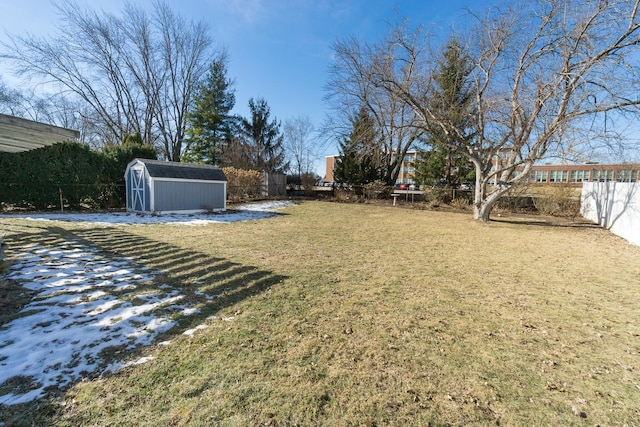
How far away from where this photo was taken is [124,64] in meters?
20.6

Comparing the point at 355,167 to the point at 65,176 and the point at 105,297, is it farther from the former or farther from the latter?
the point at 105,297

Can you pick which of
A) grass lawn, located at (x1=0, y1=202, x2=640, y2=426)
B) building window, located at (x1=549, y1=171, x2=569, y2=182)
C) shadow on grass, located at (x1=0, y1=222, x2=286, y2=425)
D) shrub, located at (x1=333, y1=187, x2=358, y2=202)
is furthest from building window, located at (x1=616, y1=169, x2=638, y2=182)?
building window, located at (x1=549, y1=171, x2=569, y2=182)

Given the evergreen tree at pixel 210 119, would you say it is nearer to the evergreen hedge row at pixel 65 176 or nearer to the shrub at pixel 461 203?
the evergreen hedge row at pixel 65 176

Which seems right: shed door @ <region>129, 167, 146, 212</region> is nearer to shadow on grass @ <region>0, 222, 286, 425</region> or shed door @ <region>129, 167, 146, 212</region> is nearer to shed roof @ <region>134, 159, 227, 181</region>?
shed roof @ <region>134, 159, 227, 181</region>

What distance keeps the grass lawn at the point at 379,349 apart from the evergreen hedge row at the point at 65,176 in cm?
941

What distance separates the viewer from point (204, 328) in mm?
2797

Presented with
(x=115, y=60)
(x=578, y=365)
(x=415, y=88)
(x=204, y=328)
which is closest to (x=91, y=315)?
(x=204, y=328)

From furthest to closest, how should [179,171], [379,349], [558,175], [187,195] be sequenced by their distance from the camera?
[558,175] < [187,195] < [179,171] < [379,349]

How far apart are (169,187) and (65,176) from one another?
432cm

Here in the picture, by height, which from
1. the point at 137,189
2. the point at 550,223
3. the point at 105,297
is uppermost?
the point at 137,189

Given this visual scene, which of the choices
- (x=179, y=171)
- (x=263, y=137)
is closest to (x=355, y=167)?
(x=263, y=137)

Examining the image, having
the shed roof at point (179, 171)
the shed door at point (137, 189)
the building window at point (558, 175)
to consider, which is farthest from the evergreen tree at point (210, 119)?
the building window at point (558, 175)

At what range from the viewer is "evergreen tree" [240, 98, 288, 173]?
2580cm

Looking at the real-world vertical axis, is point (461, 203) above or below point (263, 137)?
below
